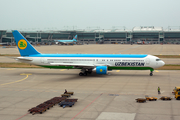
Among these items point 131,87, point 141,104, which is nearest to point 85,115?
point 141,104

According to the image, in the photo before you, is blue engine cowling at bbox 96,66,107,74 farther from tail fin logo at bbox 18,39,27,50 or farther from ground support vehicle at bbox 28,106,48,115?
ground support vehicle at bbox 28,106,48,115

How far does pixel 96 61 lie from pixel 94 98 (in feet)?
60.1

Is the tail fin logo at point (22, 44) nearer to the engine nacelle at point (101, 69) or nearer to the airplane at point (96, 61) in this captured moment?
the airplane at point (96, 61)

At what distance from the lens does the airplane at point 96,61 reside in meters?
44.7

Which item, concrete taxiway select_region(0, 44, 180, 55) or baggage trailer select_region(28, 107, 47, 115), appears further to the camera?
concrete taxiway select_region(0, 44, 180, 55)

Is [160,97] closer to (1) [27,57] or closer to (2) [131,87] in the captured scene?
(2) [131,87]

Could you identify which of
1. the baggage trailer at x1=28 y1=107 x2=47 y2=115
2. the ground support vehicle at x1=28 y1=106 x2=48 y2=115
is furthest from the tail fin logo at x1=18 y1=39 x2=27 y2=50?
the baggage trailer at x1=28 y1=107 x2=47 y2=115

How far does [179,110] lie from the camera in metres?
23.2

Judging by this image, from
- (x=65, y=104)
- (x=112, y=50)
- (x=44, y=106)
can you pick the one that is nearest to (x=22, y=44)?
(x=44, y=106)

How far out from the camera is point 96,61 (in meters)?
46.2

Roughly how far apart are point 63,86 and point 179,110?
1900 cm

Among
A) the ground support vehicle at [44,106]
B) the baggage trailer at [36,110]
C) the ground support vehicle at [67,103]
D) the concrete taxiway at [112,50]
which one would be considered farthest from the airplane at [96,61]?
the concrete taxiway at [112,50]

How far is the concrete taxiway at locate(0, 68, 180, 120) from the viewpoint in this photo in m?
22.0

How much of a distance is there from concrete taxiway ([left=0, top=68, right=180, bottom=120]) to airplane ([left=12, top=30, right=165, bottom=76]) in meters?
2.63
